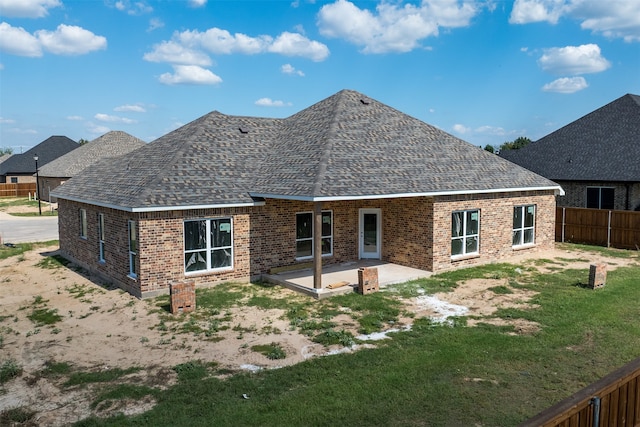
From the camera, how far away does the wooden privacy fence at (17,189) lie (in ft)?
A: 198

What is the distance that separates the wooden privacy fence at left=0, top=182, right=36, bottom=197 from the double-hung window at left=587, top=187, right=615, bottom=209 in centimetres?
5856

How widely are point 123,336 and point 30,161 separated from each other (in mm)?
62849

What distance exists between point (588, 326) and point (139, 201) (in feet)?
39.5

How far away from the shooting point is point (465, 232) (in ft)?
61.4

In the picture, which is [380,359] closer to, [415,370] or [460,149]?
[415,370]

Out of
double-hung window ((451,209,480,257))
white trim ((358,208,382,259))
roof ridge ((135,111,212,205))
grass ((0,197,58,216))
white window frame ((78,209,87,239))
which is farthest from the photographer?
grass ((0,197,58,216))

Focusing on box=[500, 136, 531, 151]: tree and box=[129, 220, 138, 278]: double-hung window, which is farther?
box=[500, 136, 531, 151]: tree

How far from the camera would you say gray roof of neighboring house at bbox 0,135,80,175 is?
209 feet

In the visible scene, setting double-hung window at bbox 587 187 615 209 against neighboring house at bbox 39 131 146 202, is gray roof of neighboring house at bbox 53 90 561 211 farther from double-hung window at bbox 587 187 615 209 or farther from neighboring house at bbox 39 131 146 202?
neighboring house at bbox 39 131 146 202

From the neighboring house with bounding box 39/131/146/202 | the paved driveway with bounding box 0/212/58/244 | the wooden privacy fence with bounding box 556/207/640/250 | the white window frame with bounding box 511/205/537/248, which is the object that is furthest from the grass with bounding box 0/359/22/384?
the neighboring house with bounding box 39/131/146/202

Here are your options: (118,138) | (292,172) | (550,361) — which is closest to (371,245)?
(292,172)

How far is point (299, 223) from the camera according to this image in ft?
58.4

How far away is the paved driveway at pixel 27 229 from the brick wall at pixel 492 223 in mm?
20900

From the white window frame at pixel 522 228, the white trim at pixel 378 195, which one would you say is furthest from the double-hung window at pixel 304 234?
the white window frame at pixel 522 228
